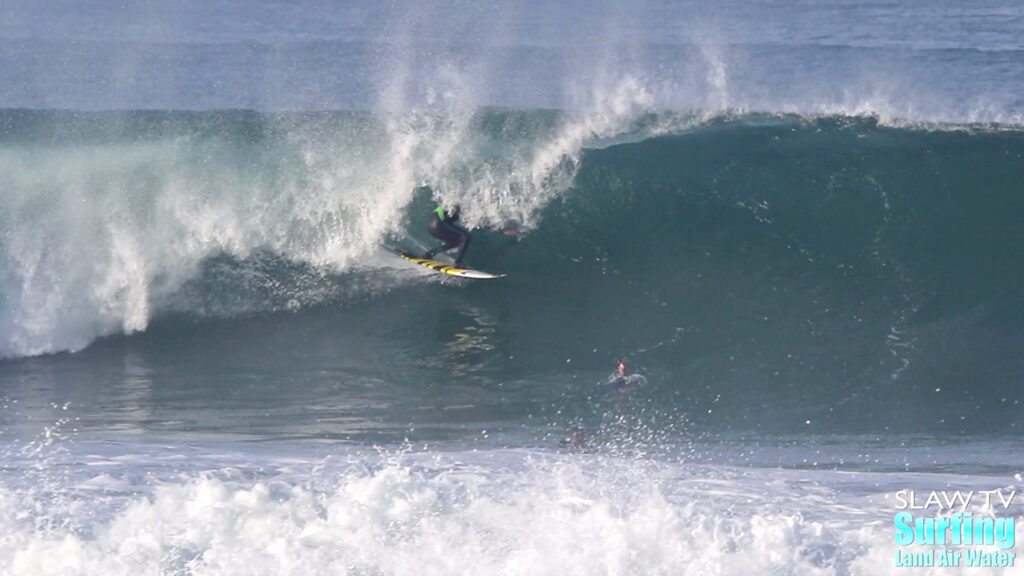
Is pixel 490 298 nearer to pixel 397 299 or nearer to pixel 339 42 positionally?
pixel 397 299

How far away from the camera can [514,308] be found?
1509cm

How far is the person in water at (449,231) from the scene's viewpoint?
14844 mm

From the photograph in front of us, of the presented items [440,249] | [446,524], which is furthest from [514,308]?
[446,524]

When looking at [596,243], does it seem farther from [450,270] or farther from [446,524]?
[446,524]

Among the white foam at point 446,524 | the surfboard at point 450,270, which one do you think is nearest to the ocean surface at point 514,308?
the white foam at point 446,524

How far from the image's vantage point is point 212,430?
1252cm

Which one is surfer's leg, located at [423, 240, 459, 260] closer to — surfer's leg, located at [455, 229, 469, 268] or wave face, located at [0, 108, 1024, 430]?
surfer's leg, located at [455, 229, 469, 268]

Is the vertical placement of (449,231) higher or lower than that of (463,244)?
higher

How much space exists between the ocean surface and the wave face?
5 centimetres

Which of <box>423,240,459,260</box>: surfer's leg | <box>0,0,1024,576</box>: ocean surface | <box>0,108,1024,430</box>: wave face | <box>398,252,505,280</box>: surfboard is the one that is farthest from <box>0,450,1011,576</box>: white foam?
<box>423,240,459,260</box>: surfer's leg

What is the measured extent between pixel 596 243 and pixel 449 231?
7.52ft

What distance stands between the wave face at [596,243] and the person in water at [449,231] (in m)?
0.58

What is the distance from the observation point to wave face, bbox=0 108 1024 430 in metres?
13.8

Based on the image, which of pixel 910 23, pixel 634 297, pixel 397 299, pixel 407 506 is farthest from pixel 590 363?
pixel 910 23
